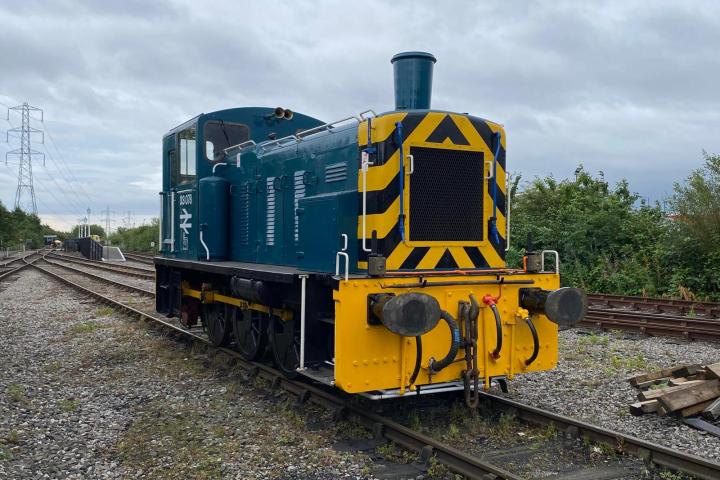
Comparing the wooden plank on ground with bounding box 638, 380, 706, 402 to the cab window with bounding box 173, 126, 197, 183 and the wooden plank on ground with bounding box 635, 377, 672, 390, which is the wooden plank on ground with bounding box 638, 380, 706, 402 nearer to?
the wooden plank on ground with bounding box 635, 377, 672, 390

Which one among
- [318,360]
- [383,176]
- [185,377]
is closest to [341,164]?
[383,176]

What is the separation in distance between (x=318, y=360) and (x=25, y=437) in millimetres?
2528

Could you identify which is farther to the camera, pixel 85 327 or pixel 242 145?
pixel 85 327

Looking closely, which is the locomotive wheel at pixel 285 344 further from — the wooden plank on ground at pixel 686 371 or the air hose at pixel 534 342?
the wooden plank on ground at pixel 686 371

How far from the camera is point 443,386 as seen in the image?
5203mm

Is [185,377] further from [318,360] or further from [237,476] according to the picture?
[237,476]

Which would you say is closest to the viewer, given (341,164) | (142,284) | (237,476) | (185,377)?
(237,476)

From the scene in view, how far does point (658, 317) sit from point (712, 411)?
6234mm

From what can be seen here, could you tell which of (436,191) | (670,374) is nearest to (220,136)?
(436,191)

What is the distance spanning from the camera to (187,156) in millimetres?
8625

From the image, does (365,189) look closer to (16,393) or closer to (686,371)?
(686,371)

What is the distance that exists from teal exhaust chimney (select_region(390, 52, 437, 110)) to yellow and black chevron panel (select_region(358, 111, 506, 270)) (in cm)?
38

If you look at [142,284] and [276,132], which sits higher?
[276,132]

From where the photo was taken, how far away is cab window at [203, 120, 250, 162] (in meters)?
8.26
